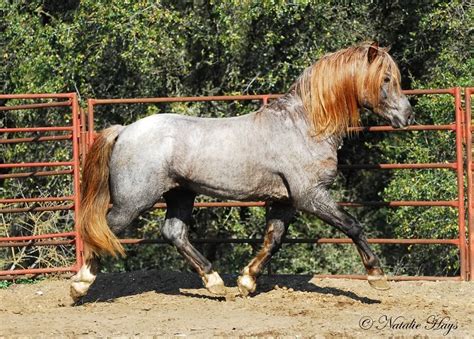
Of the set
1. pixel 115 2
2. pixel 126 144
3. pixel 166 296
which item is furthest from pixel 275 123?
pixel 115 2

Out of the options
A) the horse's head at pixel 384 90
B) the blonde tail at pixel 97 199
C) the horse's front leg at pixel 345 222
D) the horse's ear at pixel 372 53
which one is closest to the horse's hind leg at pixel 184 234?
the blonde tail at pixel 97 199

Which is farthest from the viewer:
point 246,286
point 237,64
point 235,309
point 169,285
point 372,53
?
point 237,64

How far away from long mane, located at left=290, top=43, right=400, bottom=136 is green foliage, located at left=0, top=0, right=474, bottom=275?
4.87 meters

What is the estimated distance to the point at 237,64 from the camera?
14.0 meters

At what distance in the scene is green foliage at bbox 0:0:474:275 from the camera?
1295cm

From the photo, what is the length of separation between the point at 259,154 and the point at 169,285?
170cm

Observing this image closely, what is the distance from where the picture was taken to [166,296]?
8008mm

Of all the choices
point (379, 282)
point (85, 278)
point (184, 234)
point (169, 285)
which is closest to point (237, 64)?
point (169, 285)

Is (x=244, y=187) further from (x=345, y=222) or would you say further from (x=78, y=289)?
(x=78, y=289)

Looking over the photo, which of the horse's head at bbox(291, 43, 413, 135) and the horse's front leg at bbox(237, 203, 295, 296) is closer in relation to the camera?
the horse's head at bbox(291, 43, 413, 135)

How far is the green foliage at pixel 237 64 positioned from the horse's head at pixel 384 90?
15.6 feet

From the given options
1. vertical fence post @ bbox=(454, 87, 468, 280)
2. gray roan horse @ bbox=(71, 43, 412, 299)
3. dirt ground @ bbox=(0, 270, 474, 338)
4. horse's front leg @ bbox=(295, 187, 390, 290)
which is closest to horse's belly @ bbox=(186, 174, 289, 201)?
gray roan horse @ bbox=(71, 43, 412, 299)

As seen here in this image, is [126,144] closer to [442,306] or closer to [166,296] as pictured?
[166,296]

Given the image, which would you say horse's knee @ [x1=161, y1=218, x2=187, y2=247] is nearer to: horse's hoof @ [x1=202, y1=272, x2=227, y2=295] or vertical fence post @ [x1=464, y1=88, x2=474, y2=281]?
horse's hoof @ [x1=202, y1=272, x2=227, y2=295]
